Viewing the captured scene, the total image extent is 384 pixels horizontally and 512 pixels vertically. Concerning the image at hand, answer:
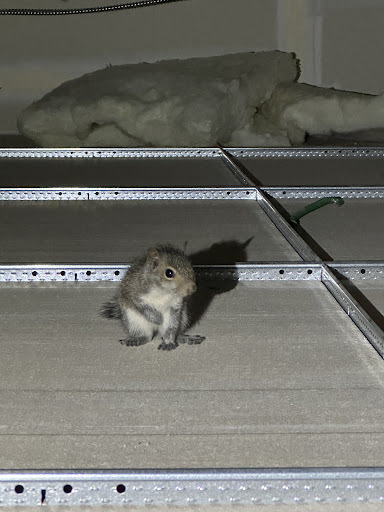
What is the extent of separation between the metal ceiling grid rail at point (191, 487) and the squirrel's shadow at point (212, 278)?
94 centimetres

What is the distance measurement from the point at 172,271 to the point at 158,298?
0.10m

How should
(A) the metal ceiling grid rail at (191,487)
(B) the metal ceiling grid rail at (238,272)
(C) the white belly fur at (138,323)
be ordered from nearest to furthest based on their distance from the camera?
(A) the metal ceiling grid rail at (191,487) → (C) the white belly fur at (138,323) → (B) the metal ceiling grid rail at (238,272)

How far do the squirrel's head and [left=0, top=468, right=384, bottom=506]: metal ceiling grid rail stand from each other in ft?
2.29

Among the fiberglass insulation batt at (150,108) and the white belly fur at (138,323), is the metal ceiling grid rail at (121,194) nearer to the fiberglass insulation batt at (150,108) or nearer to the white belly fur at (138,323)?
the white belly fur at (138,323)

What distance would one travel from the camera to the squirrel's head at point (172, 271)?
2223 mm

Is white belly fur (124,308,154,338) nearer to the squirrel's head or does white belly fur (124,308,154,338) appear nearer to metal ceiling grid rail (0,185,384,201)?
the squirrel's head

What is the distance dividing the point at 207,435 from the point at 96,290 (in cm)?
117

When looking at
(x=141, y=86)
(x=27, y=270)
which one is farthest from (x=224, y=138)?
(x=27, y=270)

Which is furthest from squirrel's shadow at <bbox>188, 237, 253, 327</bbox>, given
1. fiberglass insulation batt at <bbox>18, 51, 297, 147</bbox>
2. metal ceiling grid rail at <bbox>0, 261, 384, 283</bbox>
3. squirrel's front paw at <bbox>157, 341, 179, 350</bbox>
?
fiberglass insulation batt at <bbox>18, 51, 297, 147</bbox>

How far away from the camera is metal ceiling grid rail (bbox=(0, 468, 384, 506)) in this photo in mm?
1598

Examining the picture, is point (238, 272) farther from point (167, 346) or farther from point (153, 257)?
point (153, 257)

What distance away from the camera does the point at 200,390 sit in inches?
83.1

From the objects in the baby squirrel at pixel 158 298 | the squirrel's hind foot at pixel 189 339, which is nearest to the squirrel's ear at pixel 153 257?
the baby squirrel at pixel 158 298

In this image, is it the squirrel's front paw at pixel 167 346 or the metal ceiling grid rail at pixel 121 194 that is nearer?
the squirrel's front paw at pixel 167 346
